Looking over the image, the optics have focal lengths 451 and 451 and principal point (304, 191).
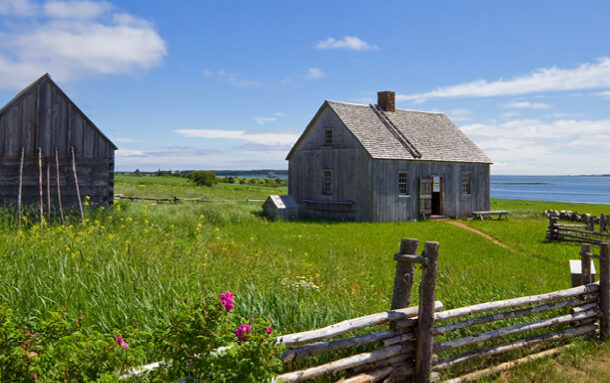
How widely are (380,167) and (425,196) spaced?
12.3 ft

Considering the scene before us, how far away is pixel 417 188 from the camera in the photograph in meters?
25.8

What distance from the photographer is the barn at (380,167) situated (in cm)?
2466

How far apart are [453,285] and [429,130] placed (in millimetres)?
22205

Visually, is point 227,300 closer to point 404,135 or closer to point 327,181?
point 327,181

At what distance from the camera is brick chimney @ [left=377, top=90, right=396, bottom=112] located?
29.4 meters

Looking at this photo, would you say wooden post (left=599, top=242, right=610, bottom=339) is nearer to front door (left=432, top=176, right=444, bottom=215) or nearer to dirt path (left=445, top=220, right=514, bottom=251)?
dirt path (left=445, top=220, right=514, bottom=251)

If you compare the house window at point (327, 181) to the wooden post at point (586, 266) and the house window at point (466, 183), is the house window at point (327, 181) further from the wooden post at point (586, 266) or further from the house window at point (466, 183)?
the wooden post at point (586, 266)

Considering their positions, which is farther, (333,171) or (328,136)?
(328,136)

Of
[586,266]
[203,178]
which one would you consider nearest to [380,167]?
[586,266]

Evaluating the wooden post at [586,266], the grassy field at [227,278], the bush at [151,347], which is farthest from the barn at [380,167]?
the bush at [151,347]

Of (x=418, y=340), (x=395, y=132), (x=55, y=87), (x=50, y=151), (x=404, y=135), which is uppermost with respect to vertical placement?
(x=55, y=87)

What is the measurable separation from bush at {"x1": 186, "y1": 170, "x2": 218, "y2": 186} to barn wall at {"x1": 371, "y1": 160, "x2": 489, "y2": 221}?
43.8 metres

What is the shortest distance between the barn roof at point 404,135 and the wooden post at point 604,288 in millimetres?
16988

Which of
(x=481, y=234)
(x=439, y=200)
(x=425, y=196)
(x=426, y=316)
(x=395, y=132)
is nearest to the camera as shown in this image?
(x=426, y=316)
